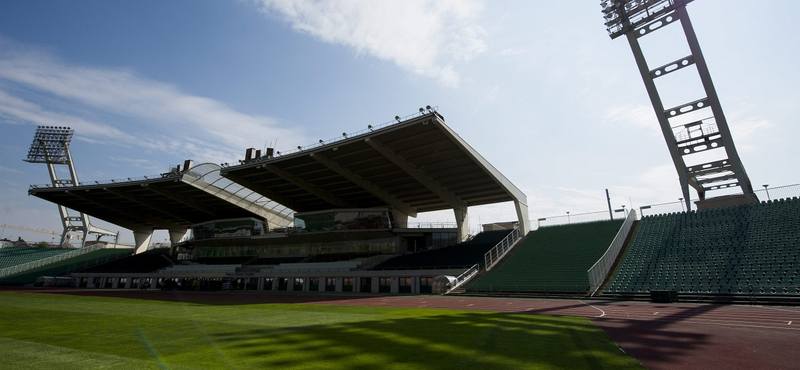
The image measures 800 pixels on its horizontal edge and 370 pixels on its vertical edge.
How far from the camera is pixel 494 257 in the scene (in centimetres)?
3609

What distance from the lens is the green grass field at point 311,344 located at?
23.5 feet

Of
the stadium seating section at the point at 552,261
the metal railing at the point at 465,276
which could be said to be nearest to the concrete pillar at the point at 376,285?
the metal railing at the point at 465,276

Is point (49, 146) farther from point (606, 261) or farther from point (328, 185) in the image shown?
point (606, 261)

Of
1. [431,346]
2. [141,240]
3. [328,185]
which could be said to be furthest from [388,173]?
[141,240]

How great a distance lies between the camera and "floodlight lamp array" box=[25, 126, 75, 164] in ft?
231

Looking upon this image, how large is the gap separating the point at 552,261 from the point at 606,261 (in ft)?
15.4

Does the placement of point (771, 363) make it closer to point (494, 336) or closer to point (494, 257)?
point (494, 336)

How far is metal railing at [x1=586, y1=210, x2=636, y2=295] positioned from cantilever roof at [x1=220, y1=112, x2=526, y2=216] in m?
11.0

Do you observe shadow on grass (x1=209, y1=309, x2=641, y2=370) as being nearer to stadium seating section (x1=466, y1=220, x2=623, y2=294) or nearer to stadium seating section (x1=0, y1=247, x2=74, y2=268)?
stadium seating section (x1=466, y1=220, x2=623, y2=294)

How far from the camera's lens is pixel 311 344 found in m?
9.02

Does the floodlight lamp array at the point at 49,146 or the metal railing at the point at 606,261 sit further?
the floodlight lamp array at the point at 49,146

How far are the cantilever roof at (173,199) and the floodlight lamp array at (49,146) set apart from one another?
1808 cm

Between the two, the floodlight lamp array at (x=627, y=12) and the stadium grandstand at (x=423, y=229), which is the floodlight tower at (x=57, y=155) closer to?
the stadium grandstand at (x=423, y=229)

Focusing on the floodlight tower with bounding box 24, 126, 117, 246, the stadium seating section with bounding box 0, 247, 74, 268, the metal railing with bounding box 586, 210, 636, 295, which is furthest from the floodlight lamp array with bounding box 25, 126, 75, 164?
the metal railing with bounding box 586, 210, 636, 295
